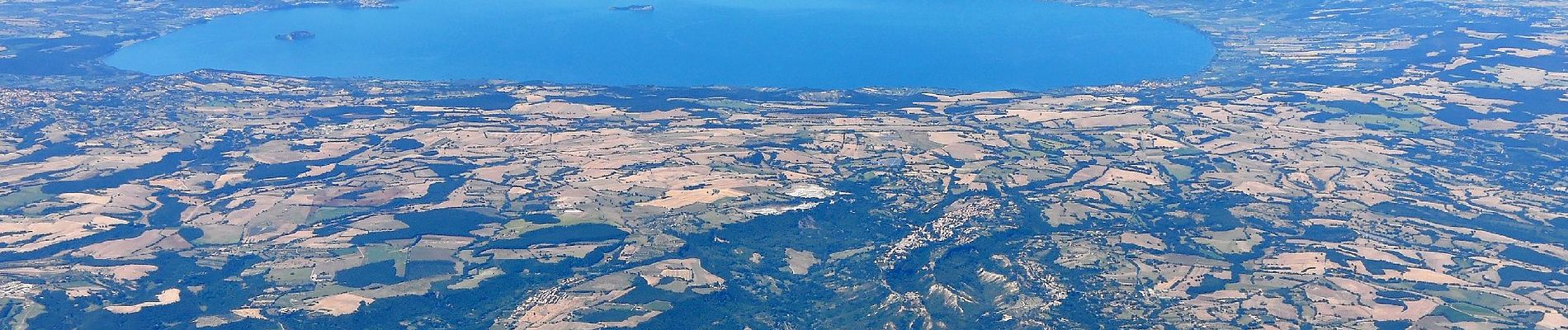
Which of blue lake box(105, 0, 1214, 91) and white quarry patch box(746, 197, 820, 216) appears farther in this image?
blue lake box(105, 0, 1214, 91)

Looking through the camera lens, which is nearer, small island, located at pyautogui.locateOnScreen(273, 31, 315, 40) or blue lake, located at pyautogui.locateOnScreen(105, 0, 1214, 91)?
blue lake, located at pyautogui.locateOnScreen(105, 0, 1214, 91)

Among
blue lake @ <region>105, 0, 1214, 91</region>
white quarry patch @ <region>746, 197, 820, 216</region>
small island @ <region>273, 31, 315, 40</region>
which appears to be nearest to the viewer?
white quarry patch @ <region>746, 197, 820, 216</region>

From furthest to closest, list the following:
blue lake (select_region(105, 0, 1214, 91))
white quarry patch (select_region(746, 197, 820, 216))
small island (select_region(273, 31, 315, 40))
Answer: small island (select_region(273, 31, 315, 40)) < blue lake (select_region(105, 0, 1214, 91)) < white quarry patch (select_region(746, 197, 820, 216))

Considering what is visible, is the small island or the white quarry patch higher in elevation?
the white quarry patch

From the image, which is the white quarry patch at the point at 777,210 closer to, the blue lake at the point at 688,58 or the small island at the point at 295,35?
the blue lake at the point at 688,58

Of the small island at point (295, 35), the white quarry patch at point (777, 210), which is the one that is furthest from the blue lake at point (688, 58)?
the white quarry patch at point (777, 210)

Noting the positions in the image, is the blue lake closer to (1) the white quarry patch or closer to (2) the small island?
(2) the small island

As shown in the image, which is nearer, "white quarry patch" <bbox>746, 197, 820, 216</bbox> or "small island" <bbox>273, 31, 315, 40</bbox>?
"white quarry patch" <bbox>746, 197, 820, 216</bbox>

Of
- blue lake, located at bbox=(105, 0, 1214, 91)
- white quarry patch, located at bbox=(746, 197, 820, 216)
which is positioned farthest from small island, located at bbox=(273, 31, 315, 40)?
white quarry patch, located at bbox=(746, 197, 820, 216)

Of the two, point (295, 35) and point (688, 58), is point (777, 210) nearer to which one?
point (688, 58)

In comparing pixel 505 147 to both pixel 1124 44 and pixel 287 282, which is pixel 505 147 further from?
pixel 1124 44

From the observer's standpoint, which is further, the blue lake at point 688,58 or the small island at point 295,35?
the small island at point 295,35
